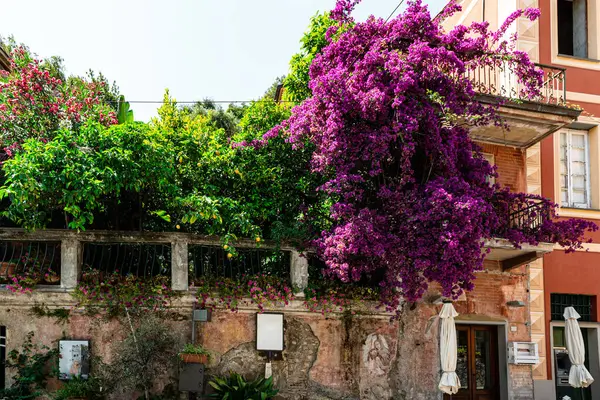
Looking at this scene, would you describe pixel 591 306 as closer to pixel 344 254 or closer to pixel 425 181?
pixel 425 181

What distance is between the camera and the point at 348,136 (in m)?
11.9

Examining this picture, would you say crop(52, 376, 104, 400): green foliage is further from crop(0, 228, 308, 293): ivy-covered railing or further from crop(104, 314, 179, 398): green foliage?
crop(0, 228, 308, 293): ivy-covered railing

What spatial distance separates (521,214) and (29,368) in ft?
31.3

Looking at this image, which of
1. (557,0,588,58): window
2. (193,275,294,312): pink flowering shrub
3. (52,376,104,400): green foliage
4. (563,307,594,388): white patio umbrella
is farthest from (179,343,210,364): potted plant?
(557,0,588,58): window

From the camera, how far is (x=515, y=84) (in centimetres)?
1482

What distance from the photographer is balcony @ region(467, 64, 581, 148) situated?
13.8 m

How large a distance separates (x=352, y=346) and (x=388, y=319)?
900mm

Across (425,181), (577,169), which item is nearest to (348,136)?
(425,181)

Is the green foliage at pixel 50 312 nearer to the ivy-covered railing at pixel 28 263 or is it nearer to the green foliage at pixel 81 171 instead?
the ivy-covered railing at pixel 28 263

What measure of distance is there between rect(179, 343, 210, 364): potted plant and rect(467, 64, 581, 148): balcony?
7.00 m

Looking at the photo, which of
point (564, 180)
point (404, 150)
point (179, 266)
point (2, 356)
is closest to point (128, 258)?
point (179, 266)

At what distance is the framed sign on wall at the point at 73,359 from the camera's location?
11.6 metres

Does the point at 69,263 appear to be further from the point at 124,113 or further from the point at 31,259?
the point at 124,113

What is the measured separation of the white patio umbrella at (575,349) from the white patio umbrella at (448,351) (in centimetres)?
236
